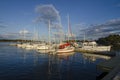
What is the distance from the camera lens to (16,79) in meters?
20.7

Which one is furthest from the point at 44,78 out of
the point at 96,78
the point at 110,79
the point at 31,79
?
the point at 110,79

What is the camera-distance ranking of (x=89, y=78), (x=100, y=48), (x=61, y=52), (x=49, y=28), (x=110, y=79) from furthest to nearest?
(x=49, y=28) → (x=100, y=48) → (x=61, y=52) → (x=89, y=78) → (x=110, y=79)

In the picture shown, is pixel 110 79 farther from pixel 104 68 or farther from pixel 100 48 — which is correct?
pixel 100 48

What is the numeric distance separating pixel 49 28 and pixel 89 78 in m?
50.8

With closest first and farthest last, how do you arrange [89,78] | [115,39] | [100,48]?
[89,78]
[100,48]
[115,39]

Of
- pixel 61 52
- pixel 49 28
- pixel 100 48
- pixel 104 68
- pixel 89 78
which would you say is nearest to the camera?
pixel 104 68

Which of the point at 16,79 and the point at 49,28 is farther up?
the point at 49,28

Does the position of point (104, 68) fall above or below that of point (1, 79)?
above

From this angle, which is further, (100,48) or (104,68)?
(100,48)

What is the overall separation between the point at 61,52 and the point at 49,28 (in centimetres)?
1617

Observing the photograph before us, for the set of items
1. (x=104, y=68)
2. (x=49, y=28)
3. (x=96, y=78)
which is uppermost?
(x=49, y=28)

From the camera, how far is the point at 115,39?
153250 millimetres

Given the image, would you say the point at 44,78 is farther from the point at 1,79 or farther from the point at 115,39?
the point at 115,39

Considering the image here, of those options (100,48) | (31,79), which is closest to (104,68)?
(31,79)
